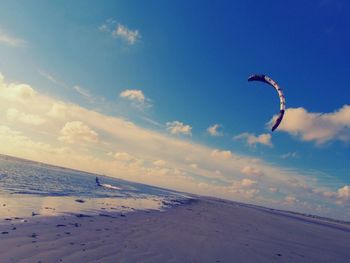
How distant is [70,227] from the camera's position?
14531mm

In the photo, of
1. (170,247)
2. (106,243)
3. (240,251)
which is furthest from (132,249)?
(240,251)

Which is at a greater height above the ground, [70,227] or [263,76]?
[263,76]

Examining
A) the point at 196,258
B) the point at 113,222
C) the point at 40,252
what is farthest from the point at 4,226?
the point at 196,258

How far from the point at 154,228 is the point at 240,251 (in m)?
5.05

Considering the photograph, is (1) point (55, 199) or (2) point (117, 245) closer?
(2) point (117, 245)

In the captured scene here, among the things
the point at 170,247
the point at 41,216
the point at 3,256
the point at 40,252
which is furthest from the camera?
the point at 41,216

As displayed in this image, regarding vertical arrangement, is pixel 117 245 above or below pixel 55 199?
below

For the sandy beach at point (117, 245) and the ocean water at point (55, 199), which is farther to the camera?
the ocean water at point (55, 199)

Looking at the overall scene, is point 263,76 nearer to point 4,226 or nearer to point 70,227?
point 70,227

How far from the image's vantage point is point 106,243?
12.3 m

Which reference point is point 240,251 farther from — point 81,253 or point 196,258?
point 81,253

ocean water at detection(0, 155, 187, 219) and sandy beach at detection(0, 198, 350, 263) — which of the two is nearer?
sandy beach at detection(0, 198, 350, 263)

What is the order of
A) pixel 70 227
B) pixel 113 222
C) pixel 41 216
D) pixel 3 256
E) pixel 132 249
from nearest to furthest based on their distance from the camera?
1. pixel 3 256
2. pixel 132 249
3. pixel 70 227
4. pixel 41 216
5. pixel 113 222

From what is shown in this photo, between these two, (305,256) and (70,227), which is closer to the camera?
(70,227)
